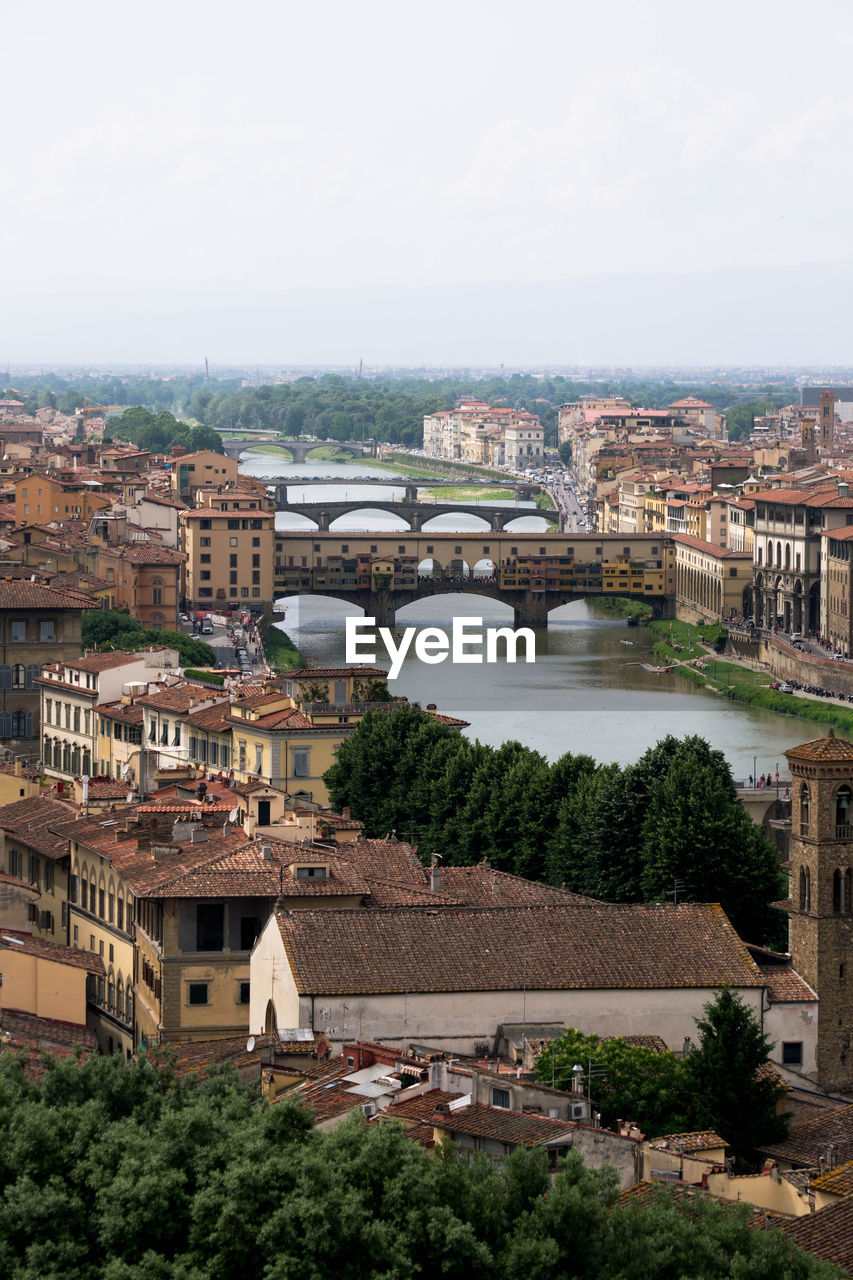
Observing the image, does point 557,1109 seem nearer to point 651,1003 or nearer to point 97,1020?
point 651,1003

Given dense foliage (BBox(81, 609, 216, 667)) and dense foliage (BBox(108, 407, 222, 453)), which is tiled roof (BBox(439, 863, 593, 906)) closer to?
dense foliage (BBox(81, 609, 216, 667))

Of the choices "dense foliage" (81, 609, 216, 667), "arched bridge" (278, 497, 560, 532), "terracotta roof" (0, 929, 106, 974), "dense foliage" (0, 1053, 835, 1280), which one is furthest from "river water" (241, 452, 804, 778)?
"dense foliage" (0, 1053, 835, 1280)

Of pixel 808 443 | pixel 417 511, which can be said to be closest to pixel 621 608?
pixel 417 511

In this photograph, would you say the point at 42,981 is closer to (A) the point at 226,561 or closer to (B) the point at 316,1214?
(B) the point at 316,1214

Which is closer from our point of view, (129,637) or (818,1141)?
(818,1141)

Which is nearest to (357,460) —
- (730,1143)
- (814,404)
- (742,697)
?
(814,404)

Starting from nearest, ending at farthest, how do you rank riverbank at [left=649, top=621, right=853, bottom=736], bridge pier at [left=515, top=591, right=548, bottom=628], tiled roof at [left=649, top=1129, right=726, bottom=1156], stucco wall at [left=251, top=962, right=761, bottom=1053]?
tiled roof at [left=649, top=1129, right=726, bottom=1156]
stucco wall at [left=251, top=962, right=761, bottom=1053]
riverbank at [left=649, top=621, right=853, bottom=736]
bridge pier at [left=515, top=591, right=548, bottom=628]

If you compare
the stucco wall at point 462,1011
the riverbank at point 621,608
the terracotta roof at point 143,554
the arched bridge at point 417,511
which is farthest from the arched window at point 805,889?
the arched bridge at point 417,511
